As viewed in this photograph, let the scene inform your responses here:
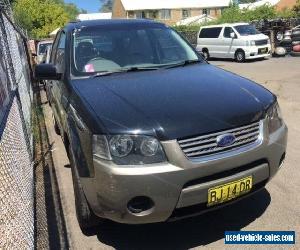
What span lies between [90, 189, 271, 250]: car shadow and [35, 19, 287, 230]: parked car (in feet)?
1.01

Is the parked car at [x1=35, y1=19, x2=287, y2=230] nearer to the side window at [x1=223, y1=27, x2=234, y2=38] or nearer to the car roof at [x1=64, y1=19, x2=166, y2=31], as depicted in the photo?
the car roof at [x1=64, y1=19, x2=166, y2=31]

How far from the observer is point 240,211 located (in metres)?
4.29

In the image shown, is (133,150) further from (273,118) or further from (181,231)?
(273,118)

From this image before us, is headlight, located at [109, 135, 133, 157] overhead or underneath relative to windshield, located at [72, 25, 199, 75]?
underneath

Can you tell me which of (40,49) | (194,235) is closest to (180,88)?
(194,235)

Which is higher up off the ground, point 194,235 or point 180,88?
point 180,88

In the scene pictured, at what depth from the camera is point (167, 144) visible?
3.21 meters

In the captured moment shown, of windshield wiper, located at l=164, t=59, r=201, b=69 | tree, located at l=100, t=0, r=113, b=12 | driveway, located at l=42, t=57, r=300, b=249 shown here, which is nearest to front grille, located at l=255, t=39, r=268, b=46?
driveway, located at l=42, t=57, r=300, b=249

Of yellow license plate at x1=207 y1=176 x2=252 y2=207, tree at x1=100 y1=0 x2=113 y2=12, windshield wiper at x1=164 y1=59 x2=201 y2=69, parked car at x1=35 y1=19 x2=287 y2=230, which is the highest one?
windshield wiper at x1=164 y1=59 x2=201 y2=69

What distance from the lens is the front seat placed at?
4.71 m

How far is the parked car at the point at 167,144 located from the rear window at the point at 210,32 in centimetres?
1779

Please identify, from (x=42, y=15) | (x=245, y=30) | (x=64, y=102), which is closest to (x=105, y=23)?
(x=64, y=102)

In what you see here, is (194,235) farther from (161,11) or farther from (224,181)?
(161,11)

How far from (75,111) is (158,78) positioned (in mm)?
928
